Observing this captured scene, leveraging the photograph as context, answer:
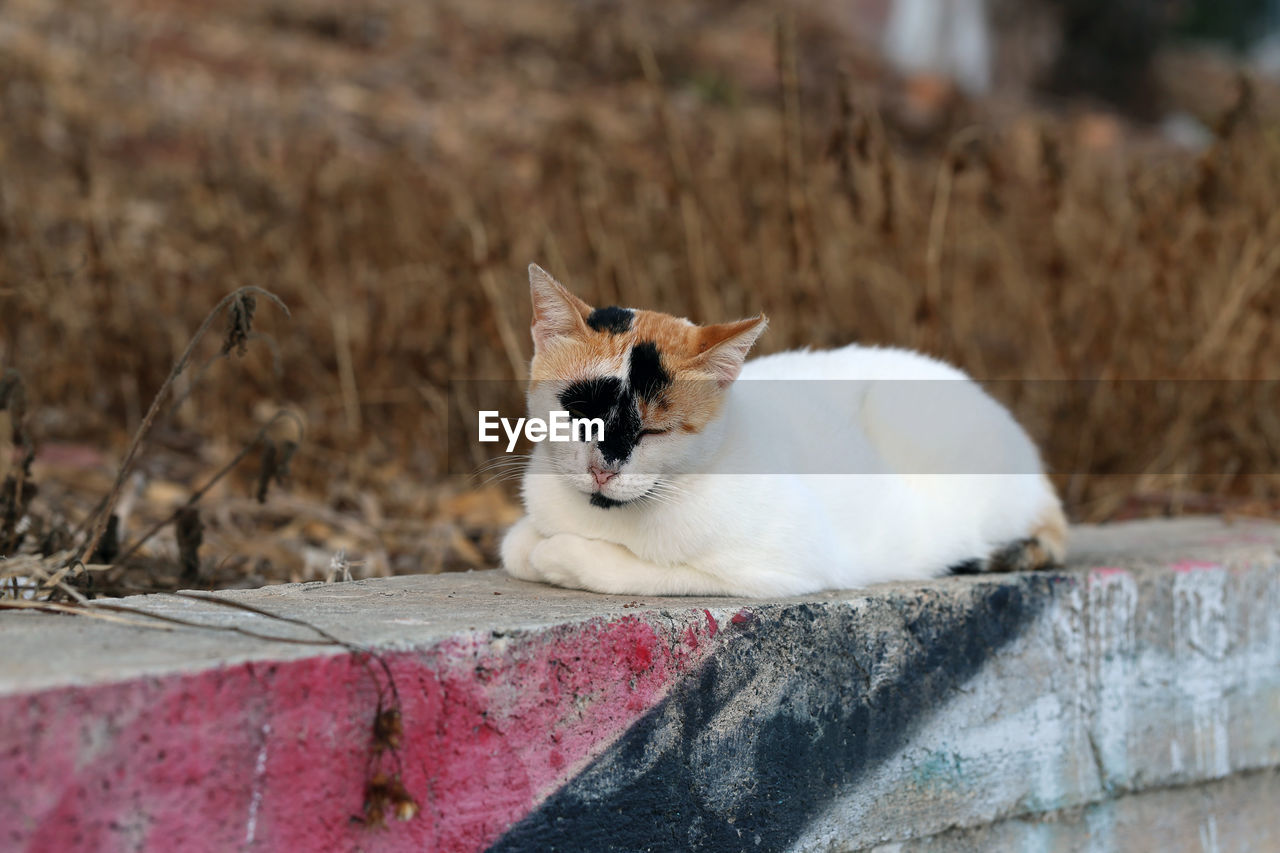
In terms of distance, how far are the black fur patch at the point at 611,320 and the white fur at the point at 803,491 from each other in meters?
0.19

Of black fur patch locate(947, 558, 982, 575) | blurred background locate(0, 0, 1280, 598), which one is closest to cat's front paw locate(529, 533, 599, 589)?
blurred background locate(0, 0, 1280, 598)

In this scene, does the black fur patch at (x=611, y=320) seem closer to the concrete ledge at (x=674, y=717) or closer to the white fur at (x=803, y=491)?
the white fur at (x=803, y=491)

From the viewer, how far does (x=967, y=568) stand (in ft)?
7.21

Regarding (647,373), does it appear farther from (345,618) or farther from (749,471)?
(345,618)

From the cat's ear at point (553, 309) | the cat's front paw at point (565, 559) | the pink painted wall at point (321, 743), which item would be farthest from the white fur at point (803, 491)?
the pink painted wall at point (321, 743)

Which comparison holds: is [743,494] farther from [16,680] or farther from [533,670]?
[16,680]

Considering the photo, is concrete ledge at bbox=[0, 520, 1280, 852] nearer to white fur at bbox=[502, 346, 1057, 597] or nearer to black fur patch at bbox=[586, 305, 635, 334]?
white fur at bbox=[502, 346, 1057, 597]

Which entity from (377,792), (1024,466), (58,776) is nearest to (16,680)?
(58,776)

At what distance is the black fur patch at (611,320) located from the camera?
1.83 metres

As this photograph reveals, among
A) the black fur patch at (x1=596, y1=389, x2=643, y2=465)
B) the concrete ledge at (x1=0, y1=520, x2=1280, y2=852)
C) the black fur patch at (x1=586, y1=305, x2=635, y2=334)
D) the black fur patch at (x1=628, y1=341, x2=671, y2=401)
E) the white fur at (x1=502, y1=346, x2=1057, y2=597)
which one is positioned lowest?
the concrete ledge at (x1=0, y1=520, x2=1280, y2=852)

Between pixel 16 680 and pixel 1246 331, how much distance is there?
11.4ft

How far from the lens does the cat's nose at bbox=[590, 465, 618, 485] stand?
171 cm

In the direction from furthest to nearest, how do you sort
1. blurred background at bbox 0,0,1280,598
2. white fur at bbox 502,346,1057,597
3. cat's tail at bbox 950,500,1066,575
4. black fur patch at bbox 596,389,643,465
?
Answer: blurred background at bbox 0,0,1280,598 → cat's tail at bbox 950,500,1066,575 → white fur at bbox 502,346,1057,597 → black fur patch at bbox 596,389,643,465

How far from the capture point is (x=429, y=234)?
13.6 ft
